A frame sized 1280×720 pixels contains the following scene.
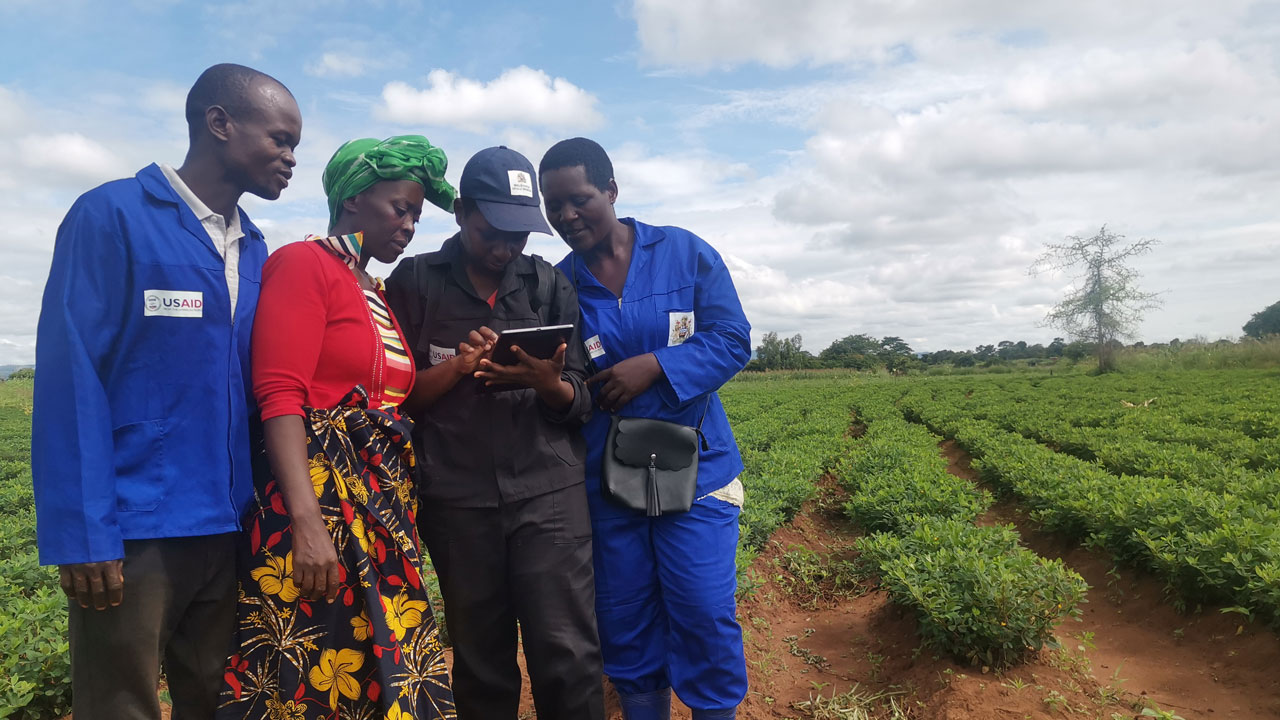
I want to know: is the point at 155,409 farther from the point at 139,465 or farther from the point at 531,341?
the point at 531,341

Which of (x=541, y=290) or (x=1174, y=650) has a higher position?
(x=541, y=290)

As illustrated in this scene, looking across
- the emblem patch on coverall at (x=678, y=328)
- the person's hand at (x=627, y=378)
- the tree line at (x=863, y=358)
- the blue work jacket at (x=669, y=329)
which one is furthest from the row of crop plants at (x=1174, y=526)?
the tree line at (x=863, y=358)

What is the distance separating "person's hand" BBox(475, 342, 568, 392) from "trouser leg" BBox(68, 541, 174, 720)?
93 centimetres

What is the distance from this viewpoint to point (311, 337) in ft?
6.25

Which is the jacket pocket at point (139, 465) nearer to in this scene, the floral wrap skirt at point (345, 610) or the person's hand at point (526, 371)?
the floral wrap skirt at point (345, 610)

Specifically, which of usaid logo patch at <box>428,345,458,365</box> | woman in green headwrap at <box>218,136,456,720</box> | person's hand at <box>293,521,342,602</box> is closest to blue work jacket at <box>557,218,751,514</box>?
usaid logo patch at <box>428,345,458,365</box>

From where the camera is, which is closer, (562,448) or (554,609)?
(554,609)

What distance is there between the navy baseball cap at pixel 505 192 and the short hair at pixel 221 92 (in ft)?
2.16

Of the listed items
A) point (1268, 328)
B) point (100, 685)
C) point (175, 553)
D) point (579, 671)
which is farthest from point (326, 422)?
point (1268, 328)

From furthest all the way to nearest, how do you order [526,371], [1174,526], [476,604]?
[1174,526], [476,604], [526,371]

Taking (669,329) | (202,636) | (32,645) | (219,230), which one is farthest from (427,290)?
(32,645)

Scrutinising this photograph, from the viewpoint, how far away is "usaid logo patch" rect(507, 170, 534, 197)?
7.56 ft

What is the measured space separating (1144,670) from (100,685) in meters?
5.18

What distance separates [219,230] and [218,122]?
27cm
